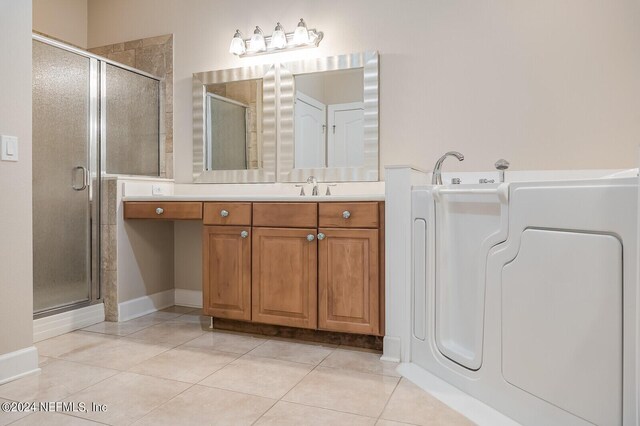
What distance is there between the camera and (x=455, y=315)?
1979 millimetres

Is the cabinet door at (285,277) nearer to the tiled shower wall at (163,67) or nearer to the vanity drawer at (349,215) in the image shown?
the vanity drawer at (349,215)

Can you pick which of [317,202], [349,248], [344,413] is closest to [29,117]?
[317,202]

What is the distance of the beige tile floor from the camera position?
1696mm

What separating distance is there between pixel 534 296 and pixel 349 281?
104cm

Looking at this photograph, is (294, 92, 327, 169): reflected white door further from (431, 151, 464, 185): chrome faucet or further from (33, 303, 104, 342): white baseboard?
(33, 303, 104, 342): white baseboard

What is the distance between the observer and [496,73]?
2.62 m

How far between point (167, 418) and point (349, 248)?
45.5 inches

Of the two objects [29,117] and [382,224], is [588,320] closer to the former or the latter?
[382,224]

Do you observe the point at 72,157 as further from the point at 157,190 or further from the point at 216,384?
the point at 216,384

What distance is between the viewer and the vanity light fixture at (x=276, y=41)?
3010 mm

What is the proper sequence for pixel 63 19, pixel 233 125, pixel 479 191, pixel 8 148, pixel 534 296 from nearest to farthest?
pixel 534 296 → pixel 479 191 → pixel 8 148 → pixel 233 125 → pixel 63 19

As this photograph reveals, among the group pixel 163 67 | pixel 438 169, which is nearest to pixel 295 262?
pixel 438 169

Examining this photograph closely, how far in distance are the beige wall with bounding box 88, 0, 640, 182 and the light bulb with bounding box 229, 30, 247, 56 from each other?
11 centimetres

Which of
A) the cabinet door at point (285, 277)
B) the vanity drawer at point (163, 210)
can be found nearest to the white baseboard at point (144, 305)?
the vanity drawer at point (163, 210)
